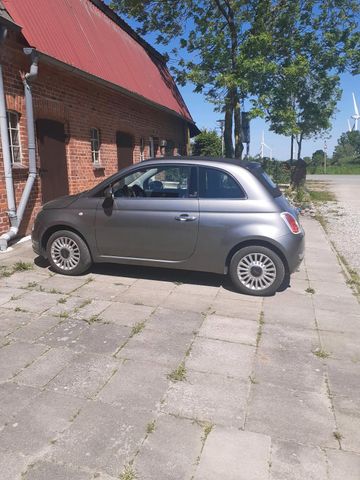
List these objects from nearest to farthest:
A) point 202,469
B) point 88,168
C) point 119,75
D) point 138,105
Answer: point 202,469, point 88,168, point 119,75, point 138,105

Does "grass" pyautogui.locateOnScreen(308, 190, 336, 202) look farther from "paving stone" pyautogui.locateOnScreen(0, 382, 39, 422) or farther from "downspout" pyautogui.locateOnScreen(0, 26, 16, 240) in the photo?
"paving stone" pyautogui.locateOnScreen(0, 382, 39, 422)

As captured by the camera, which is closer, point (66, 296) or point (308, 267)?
point (66, 296)

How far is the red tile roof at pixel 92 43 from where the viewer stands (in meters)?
7.61

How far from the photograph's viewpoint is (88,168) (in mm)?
9961

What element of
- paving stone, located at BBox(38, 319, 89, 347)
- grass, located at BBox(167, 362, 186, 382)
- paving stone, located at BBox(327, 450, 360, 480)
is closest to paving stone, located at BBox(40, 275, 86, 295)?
paving stone, located at BBox(38, 319, 89, 347)

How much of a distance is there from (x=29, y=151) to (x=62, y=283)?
10.7 ft

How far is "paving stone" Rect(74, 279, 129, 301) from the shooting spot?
4970mm

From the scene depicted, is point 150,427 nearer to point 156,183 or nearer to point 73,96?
point 156,183

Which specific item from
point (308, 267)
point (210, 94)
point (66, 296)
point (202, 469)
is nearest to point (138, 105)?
point (210, 94)

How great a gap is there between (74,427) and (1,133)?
5601 millimetres

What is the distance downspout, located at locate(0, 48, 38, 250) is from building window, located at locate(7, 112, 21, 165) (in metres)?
0.27

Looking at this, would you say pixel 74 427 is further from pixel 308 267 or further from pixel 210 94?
pixel 210 94

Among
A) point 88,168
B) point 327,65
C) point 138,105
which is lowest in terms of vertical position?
point 88,168

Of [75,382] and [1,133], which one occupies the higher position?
[1,133]
